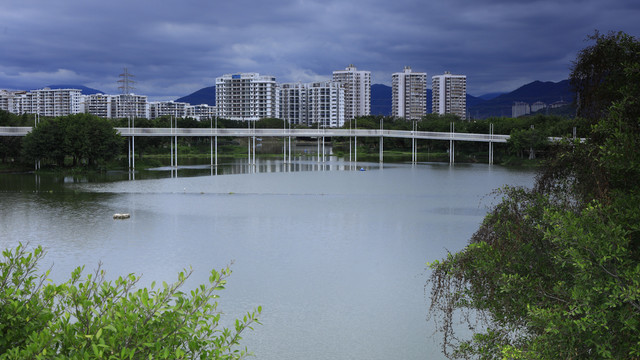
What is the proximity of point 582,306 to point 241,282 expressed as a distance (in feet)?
39.1

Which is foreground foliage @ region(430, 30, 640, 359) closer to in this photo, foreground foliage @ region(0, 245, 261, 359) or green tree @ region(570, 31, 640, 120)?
green tree @ region(570, 31, 640, 120)

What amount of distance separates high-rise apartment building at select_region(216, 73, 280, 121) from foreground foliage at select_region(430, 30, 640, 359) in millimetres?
178269

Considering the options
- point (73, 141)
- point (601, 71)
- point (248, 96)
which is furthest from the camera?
point (248, 96)

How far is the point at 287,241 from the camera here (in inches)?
939

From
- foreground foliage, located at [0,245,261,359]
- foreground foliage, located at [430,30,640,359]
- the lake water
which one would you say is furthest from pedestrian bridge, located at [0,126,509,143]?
foreground foliage, located at [0,245,261,359]

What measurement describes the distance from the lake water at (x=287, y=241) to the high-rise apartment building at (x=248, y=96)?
466 ft

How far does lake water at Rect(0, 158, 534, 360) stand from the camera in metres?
A: 13.6

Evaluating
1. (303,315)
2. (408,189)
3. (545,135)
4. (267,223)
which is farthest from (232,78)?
(303,315)

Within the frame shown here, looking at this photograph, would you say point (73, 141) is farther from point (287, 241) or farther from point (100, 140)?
point (287, 241)

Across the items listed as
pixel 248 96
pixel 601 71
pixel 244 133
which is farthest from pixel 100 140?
pixel 248 96

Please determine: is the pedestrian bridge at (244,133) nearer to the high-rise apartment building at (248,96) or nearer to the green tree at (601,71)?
the green tree at (601,71)

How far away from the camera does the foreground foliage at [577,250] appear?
6711 millimetres

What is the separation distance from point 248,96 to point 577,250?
614 feet

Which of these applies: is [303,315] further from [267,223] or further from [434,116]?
[434,116]
